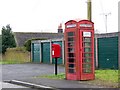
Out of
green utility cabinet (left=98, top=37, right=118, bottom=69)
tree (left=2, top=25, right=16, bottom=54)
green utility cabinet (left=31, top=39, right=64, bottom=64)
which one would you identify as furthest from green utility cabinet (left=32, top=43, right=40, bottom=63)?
tree (left=2, top=25, right=16, bottom=54)

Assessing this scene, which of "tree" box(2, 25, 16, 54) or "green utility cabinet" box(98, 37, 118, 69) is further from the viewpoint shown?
"tree" box(2, 25, 16, 54)

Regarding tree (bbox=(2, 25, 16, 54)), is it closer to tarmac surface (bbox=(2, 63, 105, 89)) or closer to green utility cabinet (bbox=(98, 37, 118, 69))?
green utility cabinet (bbox=(98, 37, 118, 69))

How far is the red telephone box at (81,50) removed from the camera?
15.1 m

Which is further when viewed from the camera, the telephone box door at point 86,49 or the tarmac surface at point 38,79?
the telephone box door at point 86,49

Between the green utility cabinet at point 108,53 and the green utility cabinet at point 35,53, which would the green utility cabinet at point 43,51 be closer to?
the green utility cabinet at point 35,53

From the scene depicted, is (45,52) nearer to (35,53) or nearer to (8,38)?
(35,53)

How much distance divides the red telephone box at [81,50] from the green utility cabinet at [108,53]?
8.25m

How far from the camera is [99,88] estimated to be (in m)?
12.2

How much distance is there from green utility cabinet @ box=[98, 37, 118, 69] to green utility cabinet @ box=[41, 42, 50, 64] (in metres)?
9.83

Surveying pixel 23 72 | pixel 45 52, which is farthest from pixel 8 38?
pixel 23 72

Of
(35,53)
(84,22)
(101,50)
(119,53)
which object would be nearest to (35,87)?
(84,22)

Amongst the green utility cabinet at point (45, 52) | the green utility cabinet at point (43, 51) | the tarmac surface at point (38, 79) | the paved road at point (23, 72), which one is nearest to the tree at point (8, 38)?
the green utility cabinet at point (43, 51)

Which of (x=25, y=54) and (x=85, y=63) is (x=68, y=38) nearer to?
(x=85, y=63)

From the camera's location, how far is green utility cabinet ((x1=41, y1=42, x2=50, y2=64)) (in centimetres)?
3441
